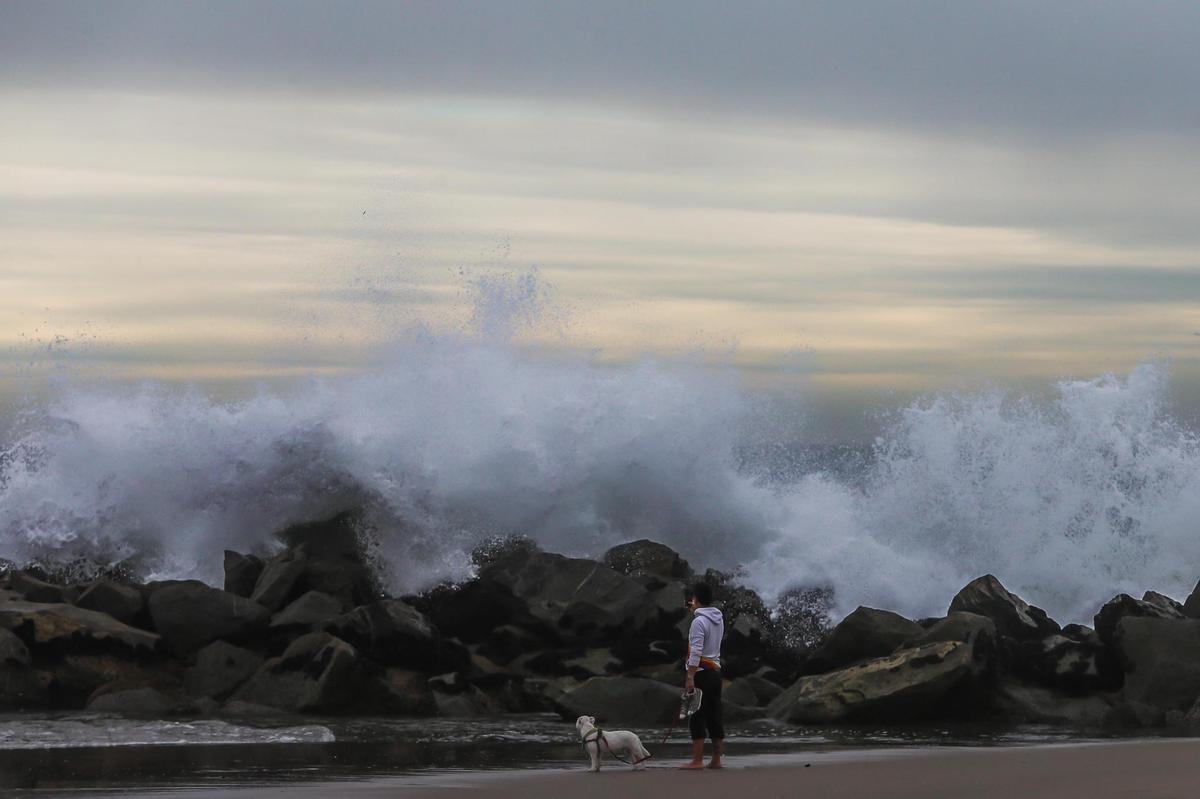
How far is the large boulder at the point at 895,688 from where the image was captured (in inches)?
478

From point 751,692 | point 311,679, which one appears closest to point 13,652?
point 311,679

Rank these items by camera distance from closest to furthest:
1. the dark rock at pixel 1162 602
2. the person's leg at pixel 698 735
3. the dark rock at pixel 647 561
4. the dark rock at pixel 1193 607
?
the person's leg at pixel 698 735 < the dark rock at pixel 1162 602 < the dark rock at pixel 1193 607 < the dark rock at pixel 647 561

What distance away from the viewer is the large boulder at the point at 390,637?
1306 centimetres

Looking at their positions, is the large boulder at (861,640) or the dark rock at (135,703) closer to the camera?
the dark rock at (135,703)

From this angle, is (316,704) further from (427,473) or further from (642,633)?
(427,473)

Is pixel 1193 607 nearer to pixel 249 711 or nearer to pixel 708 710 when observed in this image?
pixel 708 710

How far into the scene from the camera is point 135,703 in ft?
40.2

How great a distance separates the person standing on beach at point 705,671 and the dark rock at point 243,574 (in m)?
6.36

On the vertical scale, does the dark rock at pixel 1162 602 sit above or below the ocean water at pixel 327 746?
above

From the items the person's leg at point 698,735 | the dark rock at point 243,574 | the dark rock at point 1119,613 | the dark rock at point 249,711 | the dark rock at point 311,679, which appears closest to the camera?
the person's leg at point 698,735

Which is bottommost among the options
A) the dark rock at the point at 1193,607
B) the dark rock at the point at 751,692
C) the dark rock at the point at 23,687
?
the dark rock at the point at 751,692

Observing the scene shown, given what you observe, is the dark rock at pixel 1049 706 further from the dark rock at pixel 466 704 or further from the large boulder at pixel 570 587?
the dark rock at pixel 466 704

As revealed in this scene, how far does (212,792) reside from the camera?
Answer: 27.5ft

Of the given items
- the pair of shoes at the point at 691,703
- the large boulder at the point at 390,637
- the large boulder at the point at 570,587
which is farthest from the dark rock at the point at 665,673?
the pair of shoes at the point at 691,703
